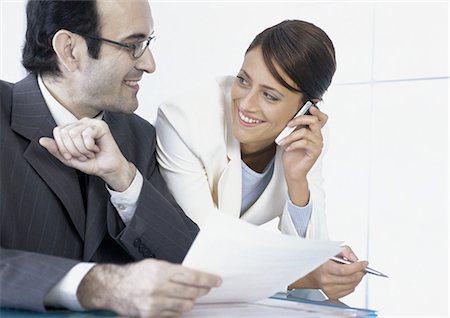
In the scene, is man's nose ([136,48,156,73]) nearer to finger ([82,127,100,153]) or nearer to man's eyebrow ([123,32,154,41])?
man's eyebrow ([123,32,154,41])

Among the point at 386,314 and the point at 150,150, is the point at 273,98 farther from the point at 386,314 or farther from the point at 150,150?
the point at 386,314

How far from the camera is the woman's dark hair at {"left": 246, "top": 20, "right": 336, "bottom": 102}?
6.56ft

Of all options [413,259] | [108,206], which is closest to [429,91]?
[413,259]

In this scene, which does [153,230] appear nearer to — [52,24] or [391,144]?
[52,24]

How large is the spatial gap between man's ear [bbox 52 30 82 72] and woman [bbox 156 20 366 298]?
30cm

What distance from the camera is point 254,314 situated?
126 cm

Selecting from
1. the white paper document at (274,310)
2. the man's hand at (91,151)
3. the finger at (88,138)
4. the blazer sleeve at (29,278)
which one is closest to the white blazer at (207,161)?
the man's hand at (91,151)

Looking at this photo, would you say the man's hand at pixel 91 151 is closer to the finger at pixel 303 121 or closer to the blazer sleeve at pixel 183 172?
the blazer sleeve at pixel 183 172

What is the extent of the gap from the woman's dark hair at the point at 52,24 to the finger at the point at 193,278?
0.88 meters

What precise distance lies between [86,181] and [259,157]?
2.22 ft

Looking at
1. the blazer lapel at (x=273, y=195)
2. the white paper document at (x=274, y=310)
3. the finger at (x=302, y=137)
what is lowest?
the white paper document at (x=274, y=310)

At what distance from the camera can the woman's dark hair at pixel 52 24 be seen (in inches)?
72.5

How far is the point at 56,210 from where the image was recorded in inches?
64.4

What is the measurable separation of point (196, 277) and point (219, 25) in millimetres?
3414
